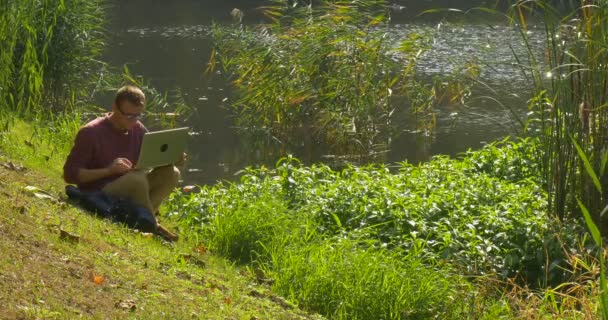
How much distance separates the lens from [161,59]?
65.5ft

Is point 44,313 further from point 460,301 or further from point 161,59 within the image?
point 161,59

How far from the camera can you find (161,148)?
6.74 metres

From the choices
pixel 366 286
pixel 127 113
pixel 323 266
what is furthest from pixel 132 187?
pixel 366 286

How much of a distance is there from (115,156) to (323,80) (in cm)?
491

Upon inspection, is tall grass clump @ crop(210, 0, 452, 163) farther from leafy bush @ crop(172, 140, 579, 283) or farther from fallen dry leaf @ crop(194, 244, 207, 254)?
fallen dry leaf @ crop(194, 244, 207, 254)

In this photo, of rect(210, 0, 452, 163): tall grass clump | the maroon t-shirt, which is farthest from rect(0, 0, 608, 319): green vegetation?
rect(210, 0, 452, 163): tall grass clump

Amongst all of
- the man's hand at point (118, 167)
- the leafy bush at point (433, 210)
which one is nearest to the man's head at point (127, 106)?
the man's hand at point (118, 167)

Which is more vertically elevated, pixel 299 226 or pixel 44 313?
pixel 44 313

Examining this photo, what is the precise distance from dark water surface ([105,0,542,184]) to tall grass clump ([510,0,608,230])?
1.14 feet

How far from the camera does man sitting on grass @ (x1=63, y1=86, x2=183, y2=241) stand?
677cm

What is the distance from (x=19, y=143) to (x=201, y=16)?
60.8 feet

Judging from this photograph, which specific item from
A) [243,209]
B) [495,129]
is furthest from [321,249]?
[495,129]

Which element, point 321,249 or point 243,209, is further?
point 243,209

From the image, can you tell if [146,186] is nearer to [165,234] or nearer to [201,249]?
[165,234]
